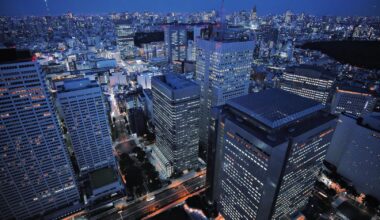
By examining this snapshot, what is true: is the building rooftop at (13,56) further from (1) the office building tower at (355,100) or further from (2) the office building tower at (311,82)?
(1) the office building tower at (355,100)

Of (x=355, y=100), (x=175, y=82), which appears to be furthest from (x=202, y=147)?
(x=355, y=100)

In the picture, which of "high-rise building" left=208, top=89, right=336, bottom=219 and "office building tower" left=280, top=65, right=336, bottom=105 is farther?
"office building tower" left=280, top=65, right=336, bottom=105

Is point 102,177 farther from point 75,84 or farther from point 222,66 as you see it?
point 222,66

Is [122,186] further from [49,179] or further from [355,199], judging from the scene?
[355,199]

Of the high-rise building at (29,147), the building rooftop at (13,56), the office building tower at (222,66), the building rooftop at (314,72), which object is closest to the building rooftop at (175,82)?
the office building tower at (222,66)

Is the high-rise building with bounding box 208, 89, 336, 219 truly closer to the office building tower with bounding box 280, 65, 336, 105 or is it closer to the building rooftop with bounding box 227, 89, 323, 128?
the building rooftop with bounding box 227, 89, 323, 128

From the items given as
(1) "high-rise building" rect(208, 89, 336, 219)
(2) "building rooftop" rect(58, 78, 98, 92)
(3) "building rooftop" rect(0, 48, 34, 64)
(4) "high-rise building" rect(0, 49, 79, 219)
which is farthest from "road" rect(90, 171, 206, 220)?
(3) "building rooftop" rect(0, 48, 34, 64)
